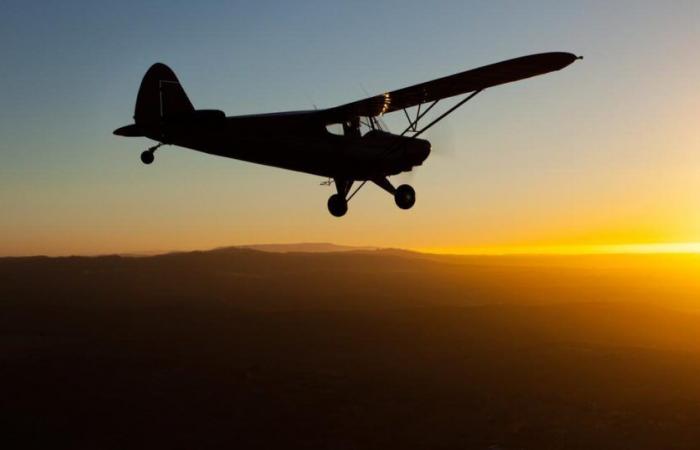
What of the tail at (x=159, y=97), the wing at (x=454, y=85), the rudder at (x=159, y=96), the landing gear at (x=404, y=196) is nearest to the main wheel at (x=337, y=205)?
the landing gear at (x=404, y=196)

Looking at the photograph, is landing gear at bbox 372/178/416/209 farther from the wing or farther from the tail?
the tail

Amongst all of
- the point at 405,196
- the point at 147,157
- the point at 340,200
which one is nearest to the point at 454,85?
the point at 405,196

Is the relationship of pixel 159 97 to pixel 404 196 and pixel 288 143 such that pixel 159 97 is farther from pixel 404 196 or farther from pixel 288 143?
pixel 404 196

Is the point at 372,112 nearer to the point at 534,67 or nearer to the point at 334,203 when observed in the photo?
the point at 334,203

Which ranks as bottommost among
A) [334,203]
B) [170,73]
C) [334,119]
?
[334,203]

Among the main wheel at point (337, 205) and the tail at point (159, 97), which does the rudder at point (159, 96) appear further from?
the main wheel at point (337, 205)

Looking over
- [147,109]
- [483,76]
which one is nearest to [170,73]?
[147,109]
